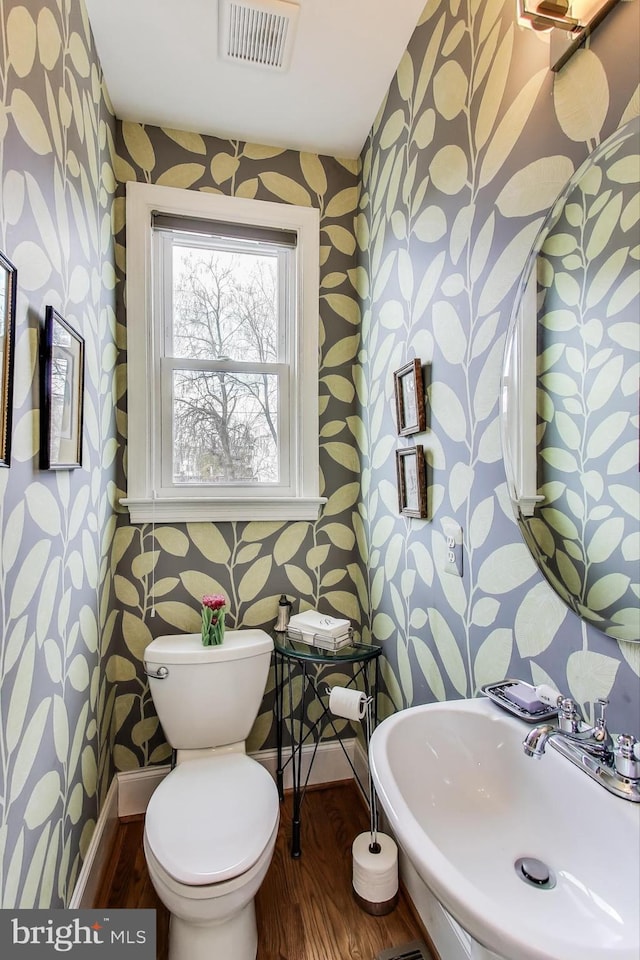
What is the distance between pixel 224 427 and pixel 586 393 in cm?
146

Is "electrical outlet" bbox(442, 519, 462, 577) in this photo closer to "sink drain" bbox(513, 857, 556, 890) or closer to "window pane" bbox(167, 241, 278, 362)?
"sink drain" bbox(513, 857, 556, 890)

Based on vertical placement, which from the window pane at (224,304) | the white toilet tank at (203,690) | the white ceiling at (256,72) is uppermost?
the white ceiling at (256,72)

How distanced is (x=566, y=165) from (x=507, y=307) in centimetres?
27

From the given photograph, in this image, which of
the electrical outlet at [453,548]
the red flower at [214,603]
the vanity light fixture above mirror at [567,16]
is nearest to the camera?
the vanity light fixture above mirror at [567,16]

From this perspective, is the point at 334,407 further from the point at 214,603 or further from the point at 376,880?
the point at 376,880

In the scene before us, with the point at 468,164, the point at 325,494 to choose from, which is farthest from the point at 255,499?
the point at 468,164

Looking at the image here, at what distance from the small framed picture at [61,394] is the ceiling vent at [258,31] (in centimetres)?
109

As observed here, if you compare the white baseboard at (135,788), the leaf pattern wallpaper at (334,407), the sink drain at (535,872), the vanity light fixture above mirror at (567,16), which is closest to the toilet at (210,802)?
the leaf pattern wallpaper at (334,407)

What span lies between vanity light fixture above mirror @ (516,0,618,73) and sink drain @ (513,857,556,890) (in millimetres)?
1444

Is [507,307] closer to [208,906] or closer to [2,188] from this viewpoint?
[2,188]

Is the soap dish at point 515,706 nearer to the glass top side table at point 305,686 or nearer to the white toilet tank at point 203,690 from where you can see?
the glass top side table at point 305,686

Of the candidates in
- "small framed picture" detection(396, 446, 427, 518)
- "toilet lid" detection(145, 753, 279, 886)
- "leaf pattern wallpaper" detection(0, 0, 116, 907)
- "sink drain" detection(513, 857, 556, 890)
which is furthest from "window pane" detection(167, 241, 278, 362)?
"sink drain" detection(513, 857, 556, 890)

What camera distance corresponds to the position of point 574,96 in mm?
869

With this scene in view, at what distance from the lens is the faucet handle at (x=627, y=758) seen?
686 millimetres
